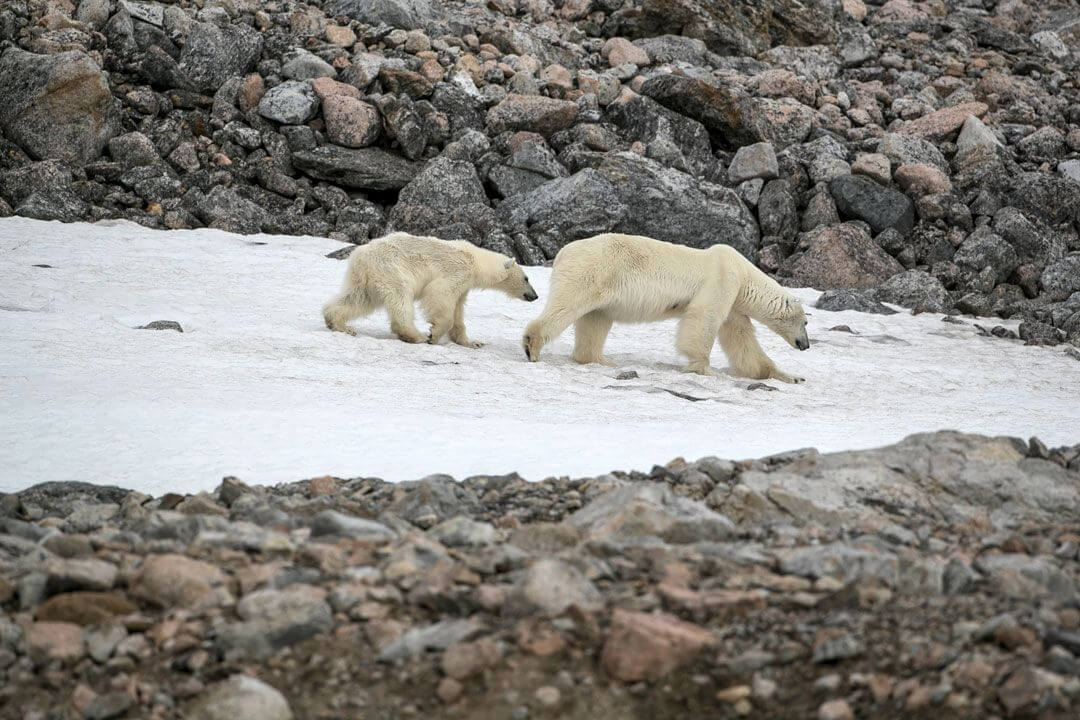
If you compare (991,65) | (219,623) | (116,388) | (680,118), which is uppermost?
(991,65)

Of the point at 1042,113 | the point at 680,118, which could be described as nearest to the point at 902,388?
the point at 680,118

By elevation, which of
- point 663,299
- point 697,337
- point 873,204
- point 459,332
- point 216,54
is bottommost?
Result: point 459,332

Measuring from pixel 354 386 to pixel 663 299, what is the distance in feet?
11.6

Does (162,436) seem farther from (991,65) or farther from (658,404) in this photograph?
(991,65)

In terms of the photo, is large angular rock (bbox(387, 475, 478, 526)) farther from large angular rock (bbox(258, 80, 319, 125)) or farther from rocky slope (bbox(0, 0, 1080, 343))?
large angular rock (bbox(258, 80, 319, 125))

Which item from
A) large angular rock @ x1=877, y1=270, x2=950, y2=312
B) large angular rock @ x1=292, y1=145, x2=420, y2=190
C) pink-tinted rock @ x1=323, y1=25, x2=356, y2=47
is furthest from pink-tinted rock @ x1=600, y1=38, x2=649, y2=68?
large angular rock @ x1=877, y1=270, x2=950, y2=312

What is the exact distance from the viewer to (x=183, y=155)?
18406 millimetres

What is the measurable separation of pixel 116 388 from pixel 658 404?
14.1 feet

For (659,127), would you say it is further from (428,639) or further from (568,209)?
(428,639)

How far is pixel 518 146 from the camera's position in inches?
774

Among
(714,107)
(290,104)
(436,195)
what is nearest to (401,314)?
(436,195)

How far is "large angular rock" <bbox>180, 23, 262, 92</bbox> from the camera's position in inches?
801

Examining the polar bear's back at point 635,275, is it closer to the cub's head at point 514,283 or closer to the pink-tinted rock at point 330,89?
the cub's head at point 514,283

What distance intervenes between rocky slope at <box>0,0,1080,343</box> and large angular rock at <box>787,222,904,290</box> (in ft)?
0.17
